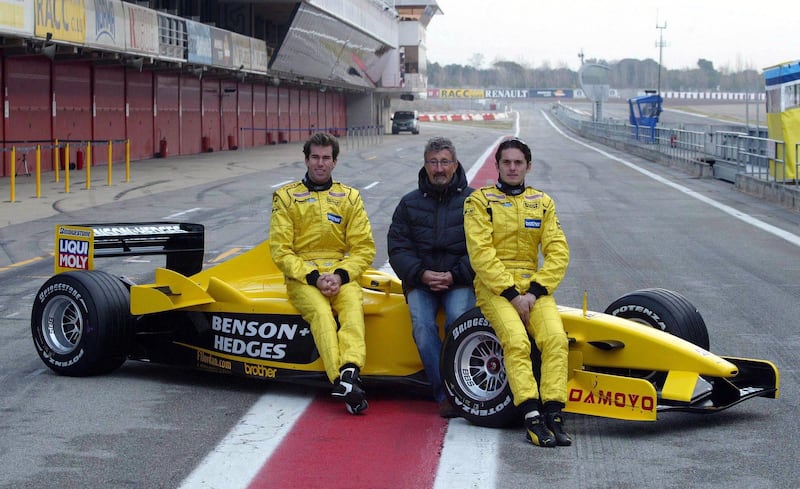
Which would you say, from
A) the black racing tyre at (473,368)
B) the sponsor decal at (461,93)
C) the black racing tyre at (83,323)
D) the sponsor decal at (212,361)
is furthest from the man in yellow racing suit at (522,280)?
the sponsor decal at (461,93)

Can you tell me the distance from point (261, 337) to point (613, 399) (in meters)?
2.25

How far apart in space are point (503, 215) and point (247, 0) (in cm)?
4794

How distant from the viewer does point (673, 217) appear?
67.1 feet

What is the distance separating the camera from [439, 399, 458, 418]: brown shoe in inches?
256

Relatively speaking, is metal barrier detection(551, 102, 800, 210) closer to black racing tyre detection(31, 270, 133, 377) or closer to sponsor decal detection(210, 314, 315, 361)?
sponsor decal detection(210, 314, 315, 361)

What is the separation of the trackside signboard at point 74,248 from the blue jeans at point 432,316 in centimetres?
238

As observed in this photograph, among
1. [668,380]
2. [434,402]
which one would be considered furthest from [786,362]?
[434,402]

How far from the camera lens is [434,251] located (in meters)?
7.03

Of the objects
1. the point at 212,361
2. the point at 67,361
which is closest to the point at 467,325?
the point at 212,361

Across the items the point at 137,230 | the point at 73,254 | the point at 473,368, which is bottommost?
the point at 473,368

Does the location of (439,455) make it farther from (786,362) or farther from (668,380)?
(786,362)

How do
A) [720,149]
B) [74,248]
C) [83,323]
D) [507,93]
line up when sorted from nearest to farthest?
[83,323], [74,248], [720,149], [507,93]

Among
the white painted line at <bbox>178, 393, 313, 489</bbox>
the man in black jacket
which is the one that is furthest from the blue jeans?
the white painted line at <bbox>178, 393, 313, 489</bbox>

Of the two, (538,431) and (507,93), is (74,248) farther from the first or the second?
(507,93)
